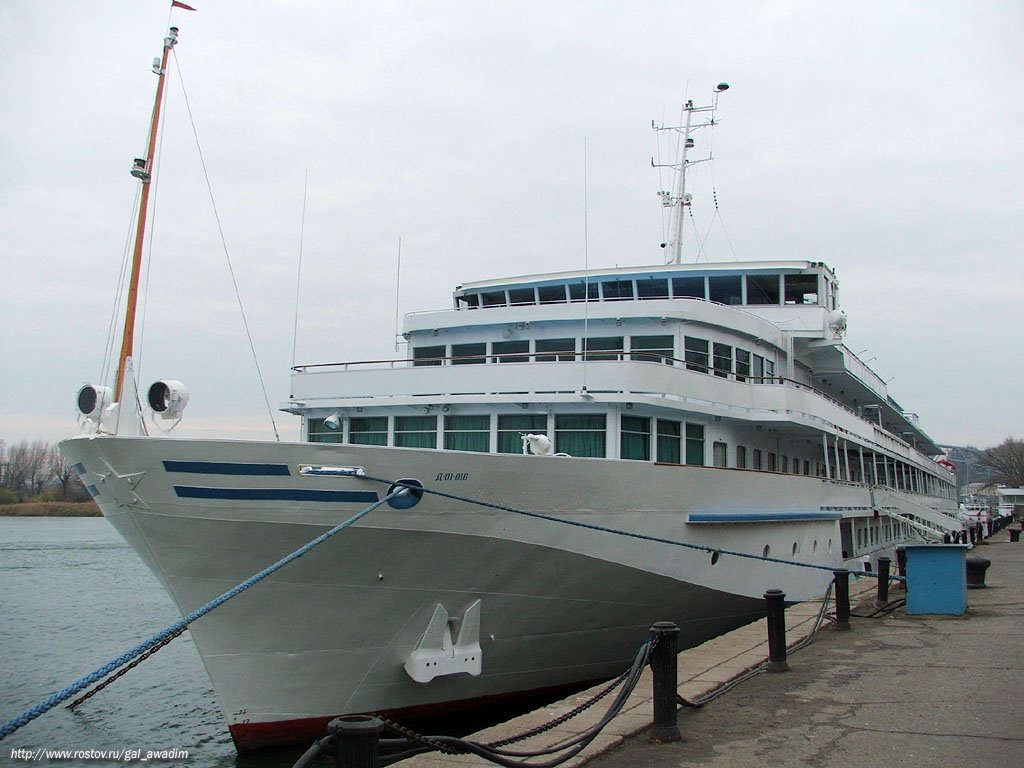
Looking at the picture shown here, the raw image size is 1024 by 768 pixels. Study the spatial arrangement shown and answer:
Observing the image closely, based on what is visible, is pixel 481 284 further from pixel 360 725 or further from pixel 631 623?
pixel 360 725

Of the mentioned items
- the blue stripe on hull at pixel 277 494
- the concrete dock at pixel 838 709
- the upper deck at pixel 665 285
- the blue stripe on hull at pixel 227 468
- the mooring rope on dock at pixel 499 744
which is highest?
the upper deck at pixel 665 285

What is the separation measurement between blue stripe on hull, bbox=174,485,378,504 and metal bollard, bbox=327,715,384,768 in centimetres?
485

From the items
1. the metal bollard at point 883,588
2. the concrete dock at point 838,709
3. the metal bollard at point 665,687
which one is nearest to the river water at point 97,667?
the concrete dock at point 838,709

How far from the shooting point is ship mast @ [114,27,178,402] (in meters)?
7.94

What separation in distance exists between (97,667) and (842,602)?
13839mm

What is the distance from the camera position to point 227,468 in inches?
320

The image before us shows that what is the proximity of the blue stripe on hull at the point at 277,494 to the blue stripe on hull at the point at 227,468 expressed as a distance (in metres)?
0.15

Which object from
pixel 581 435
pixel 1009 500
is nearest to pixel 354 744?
pixel 581 435

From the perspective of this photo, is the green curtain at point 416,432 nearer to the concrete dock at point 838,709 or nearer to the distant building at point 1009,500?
the concrete dock at point 838,709

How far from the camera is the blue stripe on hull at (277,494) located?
8109 millimetres

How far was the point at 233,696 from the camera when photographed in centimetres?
882

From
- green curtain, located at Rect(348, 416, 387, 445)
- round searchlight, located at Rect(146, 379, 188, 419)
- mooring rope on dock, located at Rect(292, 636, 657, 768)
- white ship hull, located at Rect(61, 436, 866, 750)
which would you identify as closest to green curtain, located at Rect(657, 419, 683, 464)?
white ship hull, located at Rect(61, 436, 866, 750)

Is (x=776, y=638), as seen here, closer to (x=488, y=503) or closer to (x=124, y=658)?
(x=488, y=503)

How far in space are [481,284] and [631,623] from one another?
8.25 metres
